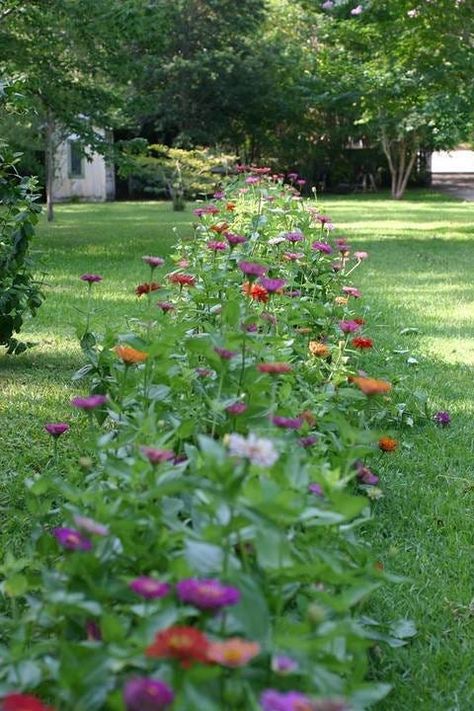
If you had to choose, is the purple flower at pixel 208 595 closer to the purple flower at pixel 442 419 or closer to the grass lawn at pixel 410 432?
the grass lawn at pixel 410 432

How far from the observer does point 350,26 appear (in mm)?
14805

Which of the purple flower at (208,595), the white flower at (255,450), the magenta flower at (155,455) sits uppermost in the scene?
the white flower at (255,450)

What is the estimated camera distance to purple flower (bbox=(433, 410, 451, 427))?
420cm

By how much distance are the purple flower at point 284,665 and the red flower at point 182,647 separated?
0.14 metres

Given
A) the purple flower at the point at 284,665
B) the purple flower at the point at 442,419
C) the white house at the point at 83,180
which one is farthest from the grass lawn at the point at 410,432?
the white house at the point at 83,180

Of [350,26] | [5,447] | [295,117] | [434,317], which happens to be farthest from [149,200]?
[5,447]

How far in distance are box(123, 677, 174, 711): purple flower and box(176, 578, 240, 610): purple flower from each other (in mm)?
147

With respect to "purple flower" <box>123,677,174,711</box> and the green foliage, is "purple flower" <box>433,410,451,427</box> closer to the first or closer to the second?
the green foliage

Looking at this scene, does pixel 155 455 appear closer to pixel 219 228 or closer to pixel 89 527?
pixel 89 527

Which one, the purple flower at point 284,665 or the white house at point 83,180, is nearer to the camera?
the purple flower at point 284,665

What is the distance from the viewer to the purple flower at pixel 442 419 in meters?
4.20

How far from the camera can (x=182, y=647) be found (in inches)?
42.4

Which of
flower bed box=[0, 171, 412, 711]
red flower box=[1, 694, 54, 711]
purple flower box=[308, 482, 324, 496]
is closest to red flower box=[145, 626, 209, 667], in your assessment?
flower bed box=[0, 171, 412, 711]

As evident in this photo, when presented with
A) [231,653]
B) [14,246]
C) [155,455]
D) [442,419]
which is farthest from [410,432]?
[231,653]
